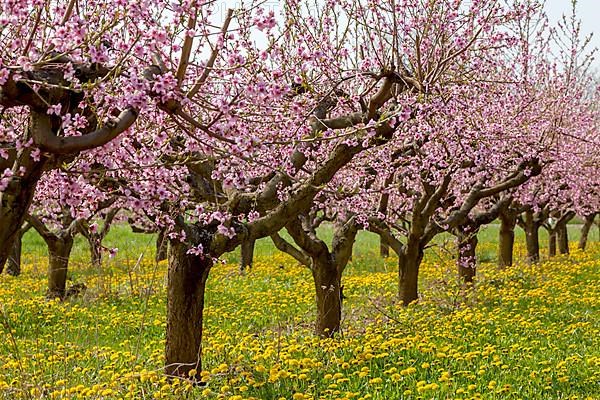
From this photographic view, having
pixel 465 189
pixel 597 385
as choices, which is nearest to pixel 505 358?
pixel 597 385

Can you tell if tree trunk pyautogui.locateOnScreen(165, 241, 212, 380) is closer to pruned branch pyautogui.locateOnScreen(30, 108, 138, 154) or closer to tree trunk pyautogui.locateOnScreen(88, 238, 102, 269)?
tree trunk pyautogui.locateOnScreen(88, 238, 102, 269)

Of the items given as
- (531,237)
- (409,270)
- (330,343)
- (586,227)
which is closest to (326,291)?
(330,343)

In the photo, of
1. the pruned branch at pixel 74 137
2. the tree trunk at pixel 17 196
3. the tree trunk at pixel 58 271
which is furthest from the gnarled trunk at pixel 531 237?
the pruned branch at pixel 74 137

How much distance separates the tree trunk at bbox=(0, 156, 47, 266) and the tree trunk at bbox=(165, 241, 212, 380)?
2.67 m

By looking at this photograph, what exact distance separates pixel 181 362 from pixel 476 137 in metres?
4.95

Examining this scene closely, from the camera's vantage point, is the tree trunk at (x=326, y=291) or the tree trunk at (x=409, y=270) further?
the tree trunk at (x=409, y=270)

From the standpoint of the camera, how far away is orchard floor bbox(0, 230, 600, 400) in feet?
20.4

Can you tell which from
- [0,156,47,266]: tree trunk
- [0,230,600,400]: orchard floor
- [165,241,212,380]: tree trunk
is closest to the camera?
[0,156,47,266]: tree trunk

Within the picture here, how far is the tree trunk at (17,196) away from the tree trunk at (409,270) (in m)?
8.42

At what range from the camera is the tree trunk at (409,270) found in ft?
39.3

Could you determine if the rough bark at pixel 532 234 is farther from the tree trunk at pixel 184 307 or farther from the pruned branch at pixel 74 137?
the pruned branch at pixel 74 137

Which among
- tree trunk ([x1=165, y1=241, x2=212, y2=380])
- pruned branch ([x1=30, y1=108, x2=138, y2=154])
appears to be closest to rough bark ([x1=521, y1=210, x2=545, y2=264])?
tree trunk ([x1=165, y1=241, x2=212, y2=380])

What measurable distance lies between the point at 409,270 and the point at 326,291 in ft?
9.62

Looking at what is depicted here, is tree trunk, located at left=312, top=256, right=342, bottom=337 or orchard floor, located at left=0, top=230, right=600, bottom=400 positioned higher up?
tree trunk, located at left=312, top=256, right=342, bottom=337
